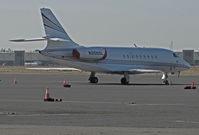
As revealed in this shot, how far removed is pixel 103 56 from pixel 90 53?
1.52 meters

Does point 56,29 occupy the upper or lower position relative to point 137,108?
upper

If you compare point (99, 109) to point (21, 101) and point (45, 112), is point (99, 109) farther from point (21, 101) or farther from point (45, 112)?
point (21, 101)

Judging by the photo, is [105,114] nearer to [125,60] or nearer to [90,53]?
[90,53]

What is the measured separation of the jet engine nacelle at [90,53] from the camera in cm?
5481

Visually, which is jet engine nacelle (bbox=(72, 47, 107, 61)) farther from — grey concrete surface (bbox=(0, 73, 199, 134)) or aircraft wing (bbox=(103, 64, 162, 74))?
grey concrete surface (bbox=(0, 73, 199, 134))

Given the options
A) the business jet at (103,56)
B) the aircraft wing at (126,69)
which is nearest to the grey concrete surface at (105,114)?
the business jet at (103,56)

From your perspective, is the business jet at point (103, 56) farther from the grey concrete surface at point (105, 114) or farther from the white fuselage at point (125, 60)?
the grey concrete surface at point (105, 114)

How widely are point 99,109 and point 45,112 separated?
2.58m

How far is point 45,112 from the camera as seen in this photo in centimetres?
2459

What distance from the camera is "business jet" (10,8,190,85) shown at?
179 ft

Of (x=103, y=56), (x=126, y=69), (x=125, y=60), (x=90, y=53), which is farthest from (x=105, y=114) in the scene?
(x=125, y=60)

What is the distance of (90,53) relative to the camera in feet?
182

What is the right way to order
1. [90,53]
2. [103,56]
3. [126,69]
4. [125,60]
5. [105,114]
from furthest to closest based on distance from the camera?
[125,60] → [126,69] → [103,56] → [90,53] → [105,114]

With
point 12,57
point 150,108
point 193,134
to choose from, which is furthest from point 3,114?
point 12,57
